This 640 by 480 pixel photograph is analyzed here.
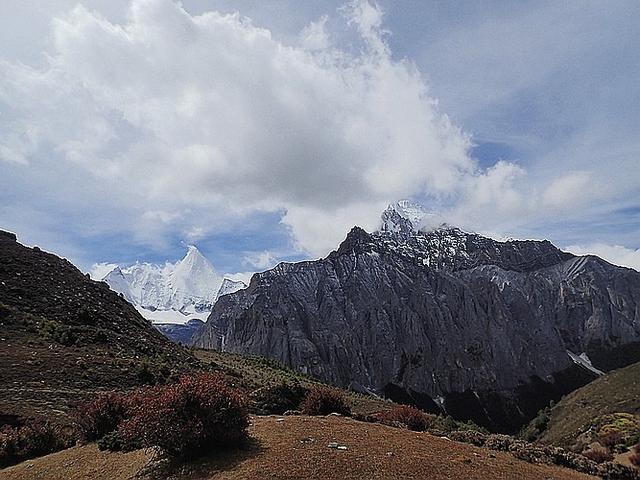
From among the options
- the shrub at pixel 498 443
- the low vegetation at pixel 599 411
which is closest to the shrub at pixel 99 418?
the shrub at pixel 498 443

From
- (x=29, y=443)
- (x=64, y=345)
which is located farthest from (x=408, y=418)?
(x=64, y=345)

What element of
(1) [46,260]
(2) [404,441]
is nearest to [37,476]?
(2) [404,441]

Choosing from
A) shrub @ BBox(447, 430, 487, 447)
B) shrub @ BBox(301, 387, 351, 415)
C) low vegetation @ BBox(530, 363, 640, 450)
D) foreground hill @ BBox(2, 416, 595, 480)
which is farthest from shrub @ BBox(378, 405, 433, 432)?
low vegetation @ BBox(530, 363, 640, 450)

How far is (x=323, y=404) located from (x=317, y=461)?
25.5 feet

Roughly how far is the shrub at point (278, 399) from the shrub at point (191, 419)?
22.4 ft

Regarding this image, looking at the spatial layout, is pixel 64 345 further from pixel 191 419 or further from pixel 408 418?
pixel 191 419

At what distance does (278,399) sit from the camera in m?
20.0

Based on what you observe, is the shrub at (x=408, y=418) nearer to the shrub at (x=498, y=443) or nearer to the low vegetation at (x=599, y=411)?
the shrub at (x=498, y=443)

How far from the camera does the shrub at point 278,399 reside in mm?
19331

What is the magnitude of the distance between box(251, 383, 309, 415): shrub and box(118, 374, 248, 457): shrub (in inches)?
268

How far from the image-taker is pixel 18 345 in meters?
30.1

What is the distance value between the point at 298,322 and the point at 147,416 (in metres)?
178

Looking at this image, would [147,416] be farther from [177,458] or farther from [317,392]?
[317,392]

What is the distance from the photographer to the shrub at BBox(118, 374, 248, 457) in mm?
11539
